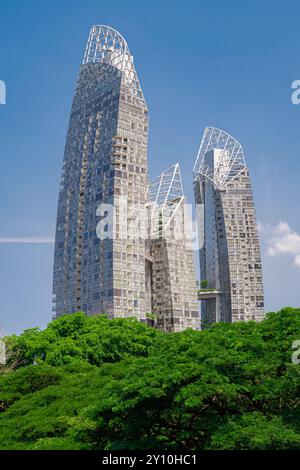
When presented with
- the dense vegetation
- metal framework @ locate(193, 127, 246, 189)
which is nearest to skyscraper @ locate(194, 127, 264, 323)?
metal framework @ locate(193, 127, 246, 189)

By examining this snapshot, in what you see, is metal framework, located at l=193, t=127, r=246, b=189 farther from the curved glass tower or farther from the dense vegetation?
the dense vegetation

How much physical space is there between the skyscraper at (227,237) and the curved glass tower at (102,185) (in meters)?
24.2

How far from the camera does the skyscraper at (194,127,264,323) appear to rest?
100188 mm

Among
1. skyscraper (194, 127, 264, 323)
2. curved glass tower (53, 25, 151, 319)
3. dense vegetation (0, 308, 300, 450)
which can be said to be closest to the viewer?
dense vegetation (0, 308, 300, 450)

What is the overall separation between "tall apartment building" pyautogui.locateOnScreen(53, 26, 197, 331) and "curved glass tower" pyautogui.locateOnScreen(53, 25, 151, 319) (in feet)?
0.38

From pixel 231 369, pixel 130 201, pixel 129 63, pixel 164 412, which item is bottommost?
pixel 164 412

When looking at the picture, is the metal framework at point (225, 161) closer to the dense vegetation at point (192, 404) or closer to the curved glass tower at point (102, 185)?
the curved glass tower at point (102, 185)

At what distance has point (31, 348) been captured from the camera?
46.9 meters

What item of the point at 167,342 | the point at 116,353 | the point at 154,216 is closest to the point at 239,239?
the point at 154,216

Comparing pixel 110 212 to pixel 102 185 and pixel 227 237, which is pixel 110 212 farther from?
pixel 227 237

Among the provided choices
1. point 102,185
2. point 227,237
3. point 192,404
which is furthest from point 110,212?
point 192,404
